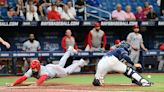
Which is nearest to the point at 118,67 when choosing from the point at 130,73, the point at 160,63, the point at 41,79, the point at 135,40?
the point at 130,73

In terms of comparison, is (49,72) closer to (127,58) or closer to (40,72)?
(40,72)

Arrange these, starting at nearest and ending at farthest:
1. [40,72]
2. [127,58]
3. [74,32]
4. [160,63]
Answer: [127,58] < [40,72] < [160,63] < [74,32]

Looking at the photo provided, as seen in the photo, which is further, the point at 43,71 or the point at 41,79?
the point at 43,71

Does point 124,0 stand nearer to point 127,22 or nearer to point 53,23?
point 127,22

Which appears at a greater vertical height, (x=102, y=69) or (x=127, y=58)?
(x=127, y=58)

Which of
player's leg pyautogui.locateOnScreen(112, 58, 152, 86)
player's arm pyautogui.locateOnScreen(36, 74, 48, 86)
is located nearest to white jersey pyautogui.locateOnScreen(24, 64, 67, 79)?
player's arm pyautogui.locateOnScreen(36, 74, 48, 86)

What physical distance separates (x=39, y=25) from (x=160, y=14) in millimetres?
5647

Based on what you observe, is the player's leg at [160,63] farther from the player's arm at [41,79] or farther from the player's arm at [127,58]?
the player's arm at [41,79]

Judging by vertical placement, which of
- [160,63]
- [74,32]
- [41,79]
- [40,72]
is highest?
[74,32]

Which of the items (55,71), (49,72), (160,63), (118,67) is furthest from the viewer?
(160,63)

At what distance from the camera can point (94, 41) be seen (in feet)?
61.6

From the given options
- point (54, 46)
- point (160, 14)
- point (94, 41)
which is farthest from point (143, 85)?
point (160, 14)

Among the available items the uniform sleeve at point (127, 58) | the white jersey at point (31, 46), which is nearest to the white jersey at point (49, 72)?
the uniform sleeve at point (127, 58)

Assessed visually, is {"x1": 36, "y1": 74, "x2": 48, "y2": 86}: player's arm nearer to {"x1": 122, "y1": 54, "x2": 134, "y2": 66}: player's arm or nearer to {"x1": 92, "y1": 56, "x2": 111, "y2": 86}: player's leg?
{"x1": 92, "y1": 56, "x2": 111, "y2": 86}: player's leg
